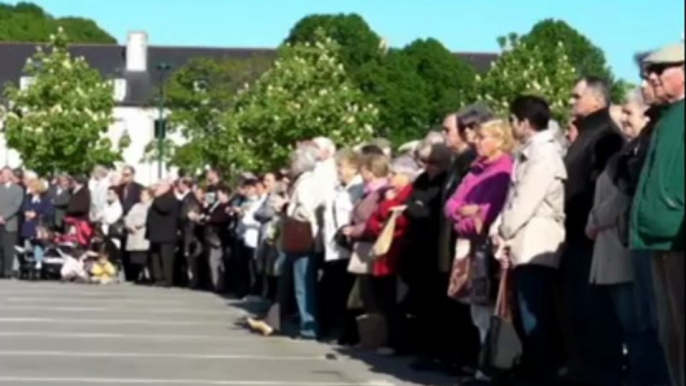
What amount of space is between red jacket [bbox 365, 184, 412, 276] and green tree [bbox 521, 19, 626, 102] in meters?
81.6

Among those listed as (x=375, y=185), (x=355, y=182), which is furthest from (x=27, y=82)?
(x=375, y=185)

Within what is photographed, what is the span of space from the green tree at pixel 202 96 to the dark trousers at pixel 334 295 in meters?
71.6

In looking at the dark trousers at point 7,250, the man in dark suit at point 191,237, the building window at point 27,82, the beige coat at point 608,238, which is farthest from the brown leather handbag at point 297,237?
the building window at point 27,82

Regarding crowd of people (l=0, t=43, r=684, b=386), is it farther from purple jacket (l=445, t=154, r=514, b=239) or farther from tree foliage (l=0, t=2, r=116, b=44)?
tree foliage (l=0, t=2, r=116, b=44)

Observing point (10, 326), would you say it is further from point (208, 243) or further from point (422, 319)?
point (208, 243)

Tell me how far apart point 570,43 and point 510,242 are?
3605 inches

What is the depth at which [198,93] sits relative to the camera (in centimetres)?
9662

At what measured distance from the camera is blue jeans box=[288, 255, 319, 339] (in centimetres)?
1925

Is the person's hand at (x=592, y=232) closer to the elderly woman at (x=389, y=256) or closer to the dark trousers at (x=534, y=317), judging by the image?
the dark trousers at (x=534, y=317)

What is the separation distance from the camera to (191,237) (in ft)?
101

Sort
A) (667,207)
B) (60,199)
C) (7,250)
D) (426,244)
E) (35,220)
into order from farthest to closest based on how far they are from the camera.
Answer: (60,199)
(7,250)
(35,220)
(426,244)
(667,207)

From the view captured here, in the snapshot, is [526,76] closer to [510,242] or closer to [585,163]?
[585,163]

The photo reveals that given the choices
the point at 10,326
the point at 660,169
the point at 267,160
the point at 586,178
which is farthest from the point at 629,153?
the point at 267,160

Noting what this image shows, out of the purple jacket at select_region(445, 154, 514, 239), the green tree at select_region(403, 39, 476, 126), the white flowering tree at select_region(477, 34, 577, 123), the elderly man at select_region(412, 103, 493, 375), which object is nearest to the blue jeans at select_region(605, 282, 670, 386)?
the purple jacket at select_region(445, 154, 514, 239)
